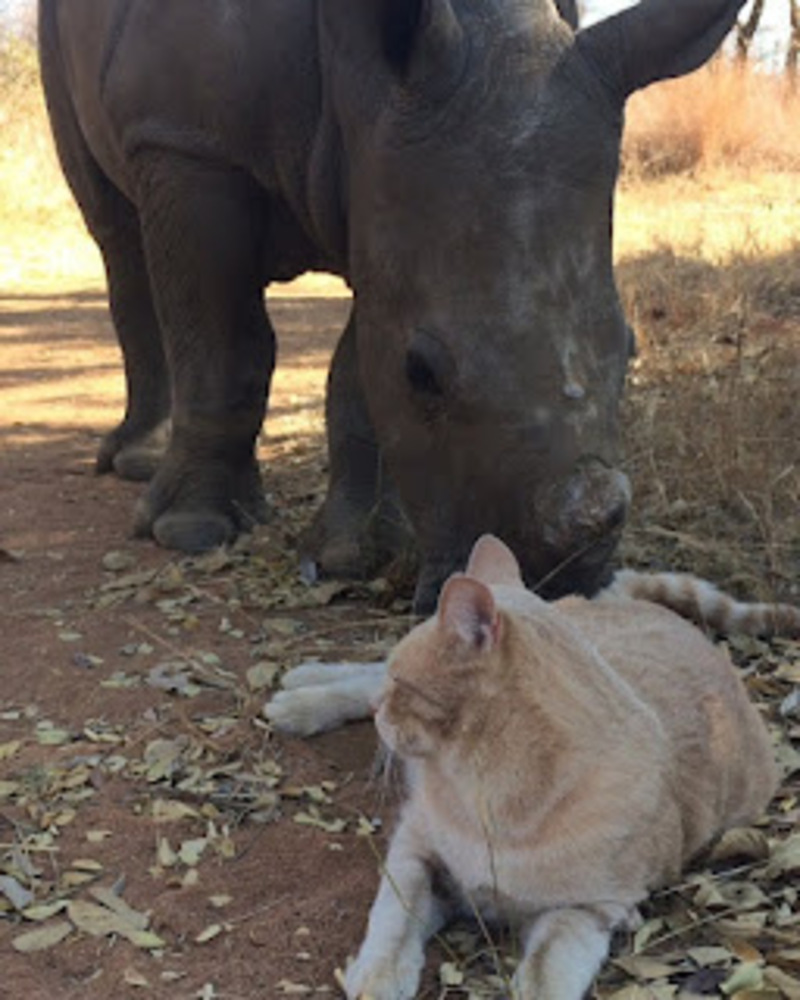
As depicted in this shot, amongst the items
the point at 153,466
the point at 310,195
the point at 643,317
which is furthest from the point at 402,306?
the point at 643,317

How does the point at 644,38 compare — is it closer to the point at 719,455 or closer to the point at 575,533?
the point at 575,533

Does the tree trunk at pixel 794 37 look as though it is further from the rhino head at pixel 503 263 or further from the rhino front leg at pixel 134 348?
the rhino head at pixel 503 263

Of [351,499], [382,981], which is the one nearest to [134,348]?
[351,499]

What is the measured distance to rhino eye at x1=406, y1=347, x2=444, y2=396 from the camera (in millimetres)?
3982

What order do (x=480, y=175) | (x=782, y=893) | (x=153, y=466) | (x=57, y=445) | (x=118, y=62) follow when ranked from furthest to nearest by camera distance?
(x=57, y=445) < (x=153, y=466) < (x=118, y=62) < (x=480, y=175) < (x=782, y=893)

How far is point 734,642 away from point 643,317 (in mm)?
4693

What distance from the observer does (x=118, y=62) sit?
16.7 ft

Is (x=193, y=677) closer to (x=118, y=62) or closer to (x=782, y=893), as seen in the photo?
(x=782, y=893)

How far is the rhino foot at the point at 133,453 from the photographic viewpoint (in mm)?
6805

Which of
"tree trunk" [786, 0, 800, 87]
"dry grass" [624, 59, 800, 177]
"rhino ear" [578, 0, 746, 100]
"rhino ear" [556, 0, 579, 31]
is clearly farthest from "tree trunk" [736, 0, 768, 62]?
"rhino ear" [578, 0, 746, 100]

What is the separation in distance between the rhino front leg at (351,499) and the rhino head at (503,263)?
0.84 metres

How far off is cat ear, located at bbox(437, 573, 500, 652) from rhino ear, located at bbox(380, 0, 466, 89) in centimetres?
194

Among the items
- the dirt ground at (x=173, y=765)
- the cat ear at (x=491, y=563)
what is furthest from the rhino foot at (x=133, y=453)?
the cat ear at (x=491, y=563)

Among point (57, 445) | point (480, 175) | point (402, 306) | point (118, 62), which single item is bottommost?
point (57, 445)
